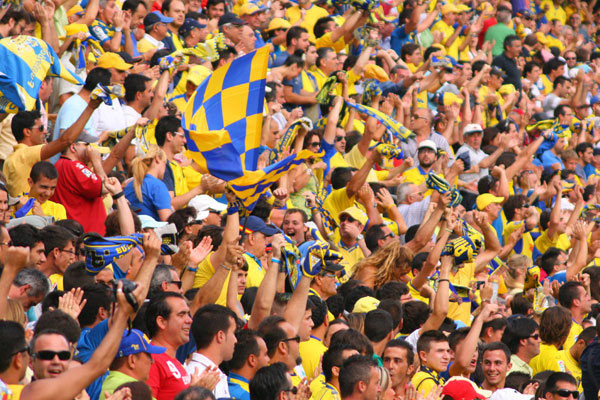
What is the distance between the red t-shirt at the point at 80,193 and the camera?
7.44 m

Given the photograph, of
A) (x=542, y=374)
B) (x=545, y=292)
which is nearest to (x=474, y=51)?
(x=545, y=292)

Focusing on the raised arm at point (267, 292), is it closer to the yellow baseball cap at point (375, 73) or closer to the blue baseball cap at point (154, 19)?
the blue baseball cap at point (154, 19)

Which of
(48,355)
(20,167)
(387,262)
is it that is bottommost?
(387,262)

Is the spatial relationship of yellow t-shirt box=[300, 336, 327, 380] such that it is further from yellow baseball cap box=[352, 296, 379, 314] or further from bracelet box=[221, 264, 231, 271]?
yellow baseball cap box=[352, 296, 379, 314]

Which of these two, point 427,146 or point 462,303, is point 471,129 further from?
point 462,303

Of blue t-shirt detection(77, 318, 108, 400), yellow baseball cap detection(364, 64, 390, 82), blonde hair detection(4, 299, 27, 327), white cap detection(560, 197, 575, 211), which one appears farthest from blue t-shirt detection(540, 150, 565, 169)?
blonde hair detection(4, 299, 27, 327)

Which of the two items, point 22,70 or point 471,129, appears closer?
point 22,70

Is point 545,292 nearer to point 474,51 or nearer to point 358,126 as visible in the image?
point 358,126

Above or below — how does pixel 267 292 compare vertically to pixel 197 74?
above

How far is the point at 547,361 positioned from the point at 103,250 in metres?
3.82

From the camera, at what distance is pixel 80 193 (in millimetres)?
7488

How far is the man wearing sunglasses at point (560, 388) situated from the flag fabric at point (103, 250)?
263cm

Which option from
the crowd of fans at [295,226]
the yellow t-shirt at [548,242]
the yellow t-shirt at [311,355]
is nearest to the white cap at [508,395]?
the crowd of fans at [295,226]

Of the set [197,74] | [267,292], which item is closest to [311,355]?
[267,292]
